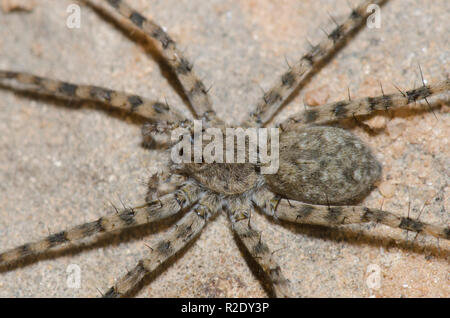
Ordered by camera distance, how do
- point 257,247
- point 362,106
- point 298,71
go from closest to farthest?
point 257,247 → point 362,106 → point 298,71

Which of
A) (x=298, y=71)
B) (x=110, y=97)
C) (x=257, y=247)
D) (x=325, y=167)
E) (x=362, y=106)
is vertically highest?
Answer: (x=298, y=71)

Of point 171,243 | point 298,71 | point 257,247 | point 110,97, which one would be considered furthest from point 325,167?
point 110,97

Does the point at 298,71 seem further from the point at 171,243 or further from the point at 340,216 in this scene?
the point at 171,243

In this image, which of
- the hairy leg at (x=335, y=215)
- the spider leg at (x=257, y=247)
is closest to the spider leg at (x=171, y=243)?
the spider leg at (x=257, y=247)

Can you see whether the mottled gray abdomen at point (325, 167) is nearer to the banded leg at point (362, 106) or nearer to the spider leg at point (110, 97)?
the banded leg at point (362, 106)

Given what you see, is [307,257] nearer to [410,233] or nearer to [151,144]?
[410,233]

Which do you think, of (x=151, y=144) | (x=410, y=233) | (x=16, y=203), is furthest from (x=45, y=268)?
(x=410, y=233)
